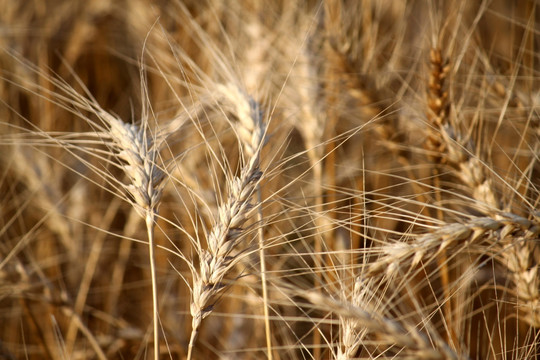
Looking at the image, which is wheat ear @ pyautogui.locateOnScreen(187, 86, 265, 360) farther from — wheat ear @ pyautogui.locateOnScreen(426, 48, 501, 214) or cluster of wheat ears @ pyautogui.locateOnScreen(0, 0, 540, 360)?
wheat ear @ pyautogui.locateOnScreen(426, 48, 501, 214)

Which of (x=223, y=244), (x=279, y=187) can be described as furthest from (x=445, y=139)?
(x=279, y=187)

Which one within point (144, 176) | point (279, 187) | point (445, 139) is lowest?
point (279, 187)

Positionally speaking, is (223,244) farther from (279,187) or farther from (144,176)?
(279,187)

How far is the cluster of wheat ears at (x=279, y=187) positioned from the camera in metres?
0.85

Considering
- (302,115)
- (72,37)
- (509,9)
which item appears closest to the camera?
(302,115)

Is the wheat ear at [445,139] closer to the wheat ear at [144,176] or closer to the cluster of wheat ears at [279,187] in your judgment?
the cluster of wheat ears at [279,187]

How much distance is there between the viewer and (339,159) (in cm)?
194

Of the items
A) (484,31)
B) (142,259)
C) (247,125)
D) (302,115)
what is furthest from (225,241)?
(484,31)

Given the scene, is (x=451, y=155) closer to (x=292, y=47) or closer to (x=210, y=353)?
(x=292, y=47)

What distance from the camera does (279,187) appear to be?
190cm

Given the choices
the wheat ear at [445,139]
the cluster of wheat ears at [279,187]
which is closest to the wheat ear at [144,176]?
the cluster of wheat ears at [279,187]

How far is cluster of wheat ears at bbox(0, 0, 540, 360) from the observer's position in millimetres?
851

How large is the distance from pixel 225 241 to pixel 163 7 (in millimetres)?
1693

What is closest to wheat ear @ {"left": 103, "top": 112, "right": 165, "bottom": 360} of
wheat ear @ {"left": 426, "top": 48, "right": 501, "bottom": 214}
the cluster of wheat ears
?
the cluster of wheat ears
